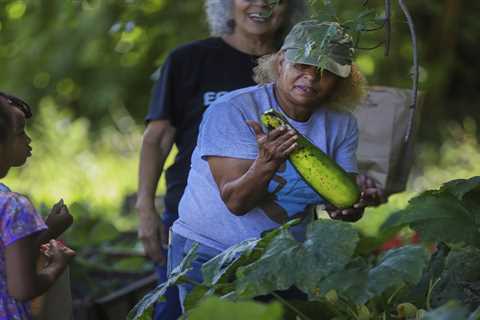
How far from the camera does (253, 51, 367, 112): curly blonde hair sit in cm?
376

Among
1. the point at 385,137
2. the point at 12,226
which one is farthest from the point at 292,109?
the point at 385,137

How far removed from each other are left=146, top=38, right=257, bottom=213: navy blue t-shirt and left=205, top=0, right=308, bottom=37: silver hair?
4.8 inches

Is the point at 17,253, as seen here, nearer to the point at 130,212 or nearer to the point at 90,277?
the point at 90,277

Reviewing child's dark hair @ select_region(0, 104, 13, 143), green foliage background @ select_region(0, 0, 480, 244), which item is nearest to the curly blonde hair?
child's dark hair @ select_region(0, 104, 13, 143)

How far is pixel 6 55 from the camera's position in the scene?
27.3 feet

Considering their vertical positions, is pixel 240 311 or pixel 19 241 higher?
pixel 240 311

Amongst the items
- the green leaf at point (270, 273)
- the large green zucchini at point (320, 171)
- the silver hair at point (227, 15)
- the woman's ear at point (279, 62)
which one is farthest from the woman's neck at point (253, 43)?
the green leaf at point (270, 273)

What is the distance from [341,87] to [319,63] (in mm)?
302

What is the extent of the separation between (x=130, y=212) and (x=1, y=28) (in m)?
4.23

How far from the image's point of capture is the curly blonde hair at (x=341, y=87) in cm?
376

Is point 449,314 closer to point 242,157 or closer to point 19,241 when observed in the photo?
point 19,241

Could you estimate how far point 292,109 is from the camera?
144 inches

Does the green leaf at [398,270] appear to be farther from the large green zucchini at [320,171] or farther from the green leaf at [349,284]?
the large green zucchini at [320,171]

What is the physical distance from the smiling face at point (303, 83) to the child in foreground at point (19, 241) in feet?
2.89
